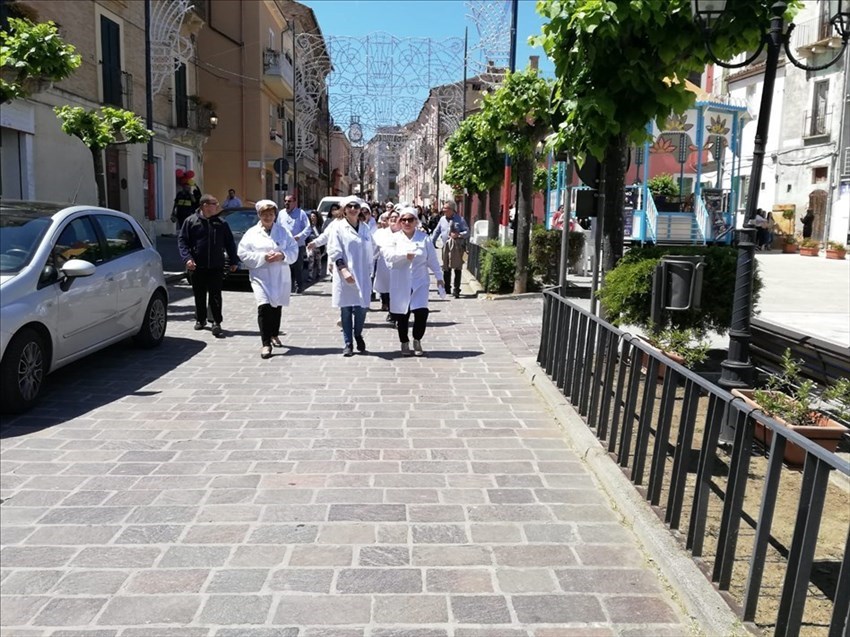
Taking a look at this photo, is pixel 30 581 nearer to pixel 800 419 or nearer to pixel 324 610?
pixel 324 610

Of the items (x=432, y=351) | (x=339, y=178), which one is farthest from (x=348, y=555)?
(x=339, y=178)

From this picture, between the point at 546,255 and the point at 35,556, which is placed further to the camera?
the point at 546,255

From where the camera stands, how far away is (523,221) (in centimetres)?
1426

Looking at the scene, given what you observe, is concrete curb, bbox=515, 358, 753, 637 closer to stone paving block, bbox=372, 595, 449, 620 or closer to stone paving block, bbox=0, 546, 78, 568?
stone paving block, bbox=372, 595, 449, 620

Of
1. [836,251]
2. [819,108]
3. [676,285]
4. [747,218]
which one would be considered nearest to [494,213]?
[836,251]

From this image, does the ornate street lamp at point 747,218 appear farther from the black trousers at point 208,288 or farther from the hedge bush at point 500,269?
the hedge bush at point 500,269

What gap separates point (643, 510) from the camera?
13.4ft

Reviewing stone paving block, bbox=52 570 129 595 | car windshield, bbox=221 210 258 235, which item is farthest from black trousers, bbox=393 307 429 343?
car windshield, bbox=221 210 258 235

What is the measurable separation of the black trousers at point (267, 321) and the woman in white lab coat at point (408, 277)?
1363 millimetres

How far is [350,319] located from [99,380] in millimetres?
2770

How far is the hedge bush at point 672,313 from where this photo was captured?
743 cm

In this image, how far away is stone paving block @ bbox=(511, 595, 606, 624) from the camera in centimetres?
319

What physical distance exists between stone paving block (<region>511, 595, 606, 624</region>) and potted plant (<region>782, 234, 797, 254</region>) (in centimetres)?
3298

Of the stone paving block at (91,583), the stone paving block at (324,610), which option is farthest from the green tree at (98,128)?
the stone paving block at (324,610)
